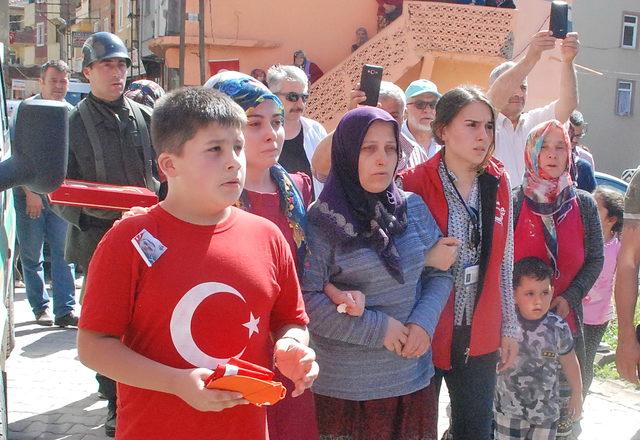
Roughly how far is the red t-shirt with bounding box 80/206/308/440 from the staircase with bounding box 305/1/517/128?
609 inches

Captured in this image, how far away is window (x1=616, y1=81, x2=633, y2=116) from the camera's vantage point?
111ft

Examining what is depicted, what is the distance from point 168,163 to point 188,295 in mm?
427

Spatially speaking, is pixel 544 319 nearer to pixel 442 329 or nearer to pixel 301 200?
pixel 442 329

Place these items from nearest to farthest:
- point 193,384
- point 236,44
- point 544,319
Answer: point 193,384 → point 544,319 → point 236,44

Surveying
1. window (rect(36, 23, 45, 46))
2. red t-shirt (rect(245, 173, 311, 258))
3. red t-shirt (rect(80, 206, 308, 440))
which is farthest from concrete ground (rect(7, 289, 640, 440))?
window (rect(36, 23, 45, 46))

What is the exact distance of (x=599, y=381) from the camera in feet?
22.5

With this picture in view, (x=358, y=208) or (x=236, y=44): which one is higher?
(x=236, y=44)

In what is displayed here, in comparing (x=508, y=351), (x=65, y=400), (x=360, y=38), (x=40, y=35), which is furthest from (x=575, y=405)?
(x=40, y=35)

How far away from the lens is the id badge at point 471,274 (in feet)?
12.1

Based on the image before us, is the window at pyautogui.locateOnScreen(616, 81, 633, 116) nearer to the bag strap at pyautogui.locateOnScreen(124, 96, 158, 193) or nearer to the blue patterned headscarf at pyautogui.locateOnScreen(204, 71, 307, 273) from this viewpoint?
the bag strap at pyautogui.locateOnScreen(124, 96, 158, 193)

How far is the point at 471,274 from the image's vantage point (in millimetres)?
3707

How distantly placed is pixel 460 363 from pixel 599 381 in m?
3.69

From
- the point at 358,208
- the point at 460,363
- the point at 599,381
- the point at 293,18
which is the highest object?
the point at 293,18

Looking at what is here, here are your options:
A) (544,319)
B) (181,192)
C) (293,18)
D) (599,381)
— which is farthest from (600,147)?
(181,192)
